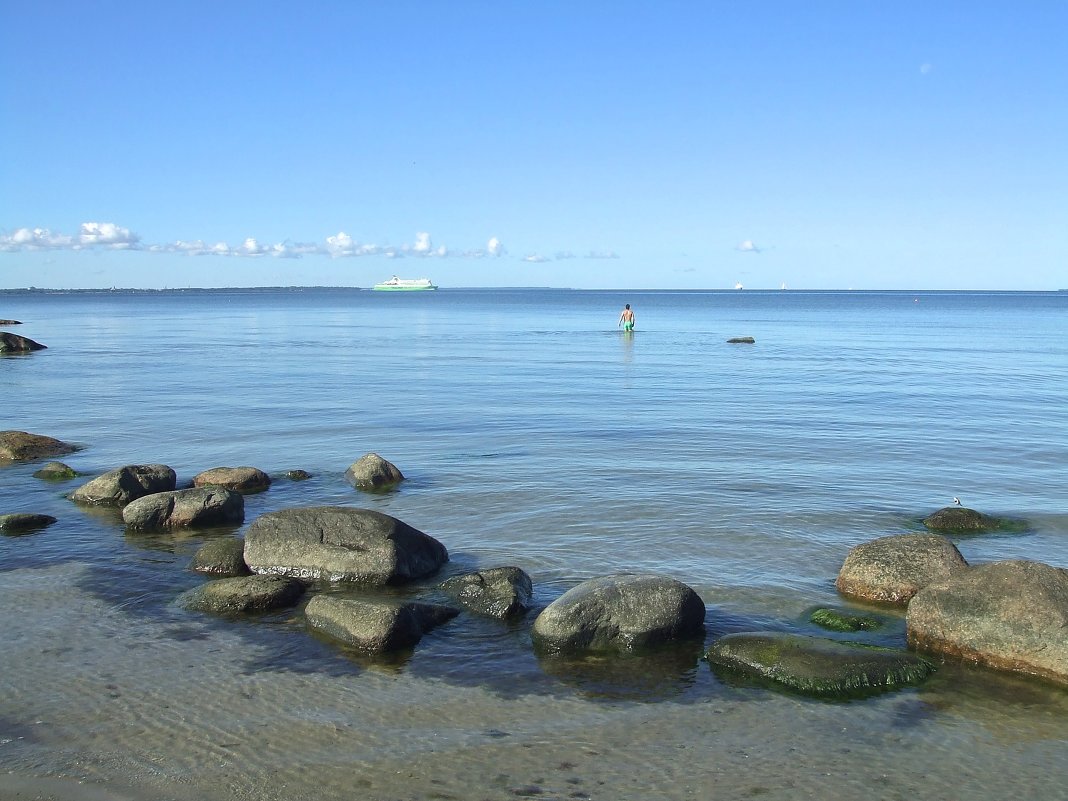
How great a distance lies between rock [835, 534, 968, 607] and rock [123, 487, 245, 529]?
1000 centimetres

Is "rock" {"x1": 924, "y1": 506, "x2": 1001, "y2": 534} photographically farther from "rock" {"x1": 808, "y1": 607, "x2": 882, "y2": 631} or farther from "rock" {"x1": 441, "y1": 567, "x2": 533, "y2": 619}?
"rock" {"x1": 441, "y1": 567, "x2": 533, "y2": 619}

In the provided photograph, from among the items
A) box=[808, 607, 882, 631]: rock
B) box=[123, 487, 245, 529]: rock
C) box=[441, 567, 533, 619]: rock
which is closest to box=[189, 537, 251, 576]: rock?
box=[123, 487, 245, 529]: rock

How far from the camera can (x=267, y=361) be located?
50000 millimetres

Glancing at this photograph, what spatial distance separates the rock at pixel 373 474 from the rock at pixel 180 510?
125 inches

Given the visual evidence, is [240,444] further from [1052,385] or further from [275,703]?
[1052,385]

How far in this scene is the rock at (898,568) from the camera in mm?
12258

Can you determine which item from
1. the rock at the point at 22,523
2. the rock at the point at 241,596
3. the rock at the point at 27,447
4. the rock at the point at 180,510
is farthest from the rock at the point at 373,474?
the rock at the point at 27,447

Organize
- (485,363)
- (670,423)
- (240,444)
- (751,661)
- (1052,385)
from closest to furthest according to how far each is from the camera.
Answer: (751,661)
(240,444)
(670,423)
(1052,385)
(485,363)

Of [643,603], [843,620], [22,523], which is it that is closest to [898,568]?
[843,620]

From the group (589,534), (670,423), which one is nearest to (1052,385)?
(670,423)

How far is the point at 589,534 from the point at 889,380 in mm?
27904

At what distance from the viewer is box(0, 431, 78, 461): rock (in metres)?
21.1

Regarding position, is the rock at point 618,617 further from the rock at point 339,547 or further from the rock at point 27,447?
the rock at point 27,447

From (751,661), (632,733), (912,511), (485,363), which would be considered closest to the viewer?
(632,733)
